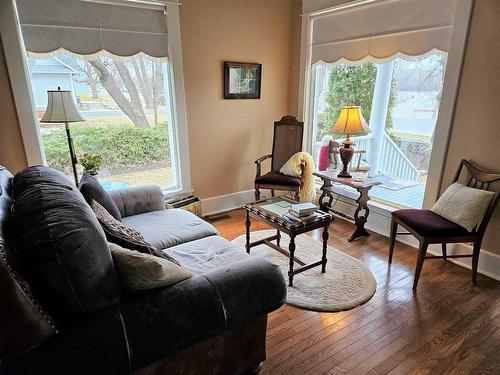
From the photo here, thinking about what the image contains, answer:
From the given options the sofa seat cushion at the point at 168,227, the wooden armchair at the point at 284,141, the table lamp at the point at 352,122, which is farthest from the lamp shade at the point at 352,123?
the sofa seat cushion at the point at 168,227

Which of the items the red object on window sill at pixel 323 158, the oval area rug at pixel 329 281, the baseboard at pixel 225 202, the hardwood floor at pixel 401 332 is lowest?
the hardwood floor at pixel 401 332

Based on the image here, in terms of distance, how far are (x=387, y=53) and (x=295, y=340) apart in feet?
8.95

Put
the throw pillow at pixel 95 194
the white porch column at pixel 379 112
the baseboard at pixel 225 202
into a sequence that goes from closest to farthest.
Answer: the throw pillow at pixel 95 194
the white porch column at pixel 379 112
the baseboard at pixel 225 202

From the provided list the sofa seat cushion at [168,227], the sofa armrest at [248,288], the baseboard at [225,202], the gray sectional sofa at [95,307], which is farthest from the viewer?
the baseboard at [225,202]

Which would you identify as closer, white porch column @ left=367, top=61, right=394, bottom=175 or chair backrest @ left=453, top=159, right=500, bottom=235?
chair backrest @ left=453, top=159, right=500, bottom=235

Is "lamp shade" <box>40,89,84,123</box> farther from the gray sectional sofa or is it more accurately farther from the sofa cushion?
the sofa cushion

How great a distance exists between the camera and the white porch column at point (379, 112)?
333cm

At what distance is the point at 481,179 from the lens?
245 cm

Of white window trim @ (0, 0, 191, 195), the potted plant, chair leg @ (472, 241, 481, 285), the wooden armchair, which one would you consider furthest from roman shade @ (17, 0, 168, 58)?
chair leg @ (472, 241, 481, 285)

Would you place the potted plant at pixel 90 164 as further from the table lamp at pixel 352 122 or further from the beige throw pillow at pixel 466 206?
the beige throw pillow at pixel 466 206

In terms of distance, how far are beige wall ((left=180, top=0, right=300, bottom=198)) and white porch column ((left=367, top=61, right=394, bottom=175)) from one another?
112cm

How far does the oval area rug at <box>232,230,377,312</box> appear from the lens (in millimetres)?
2258

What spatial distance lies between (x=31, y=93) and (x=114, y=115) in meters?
0.71

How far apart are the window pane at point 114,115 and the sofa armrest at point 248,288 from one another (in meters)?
2.05
